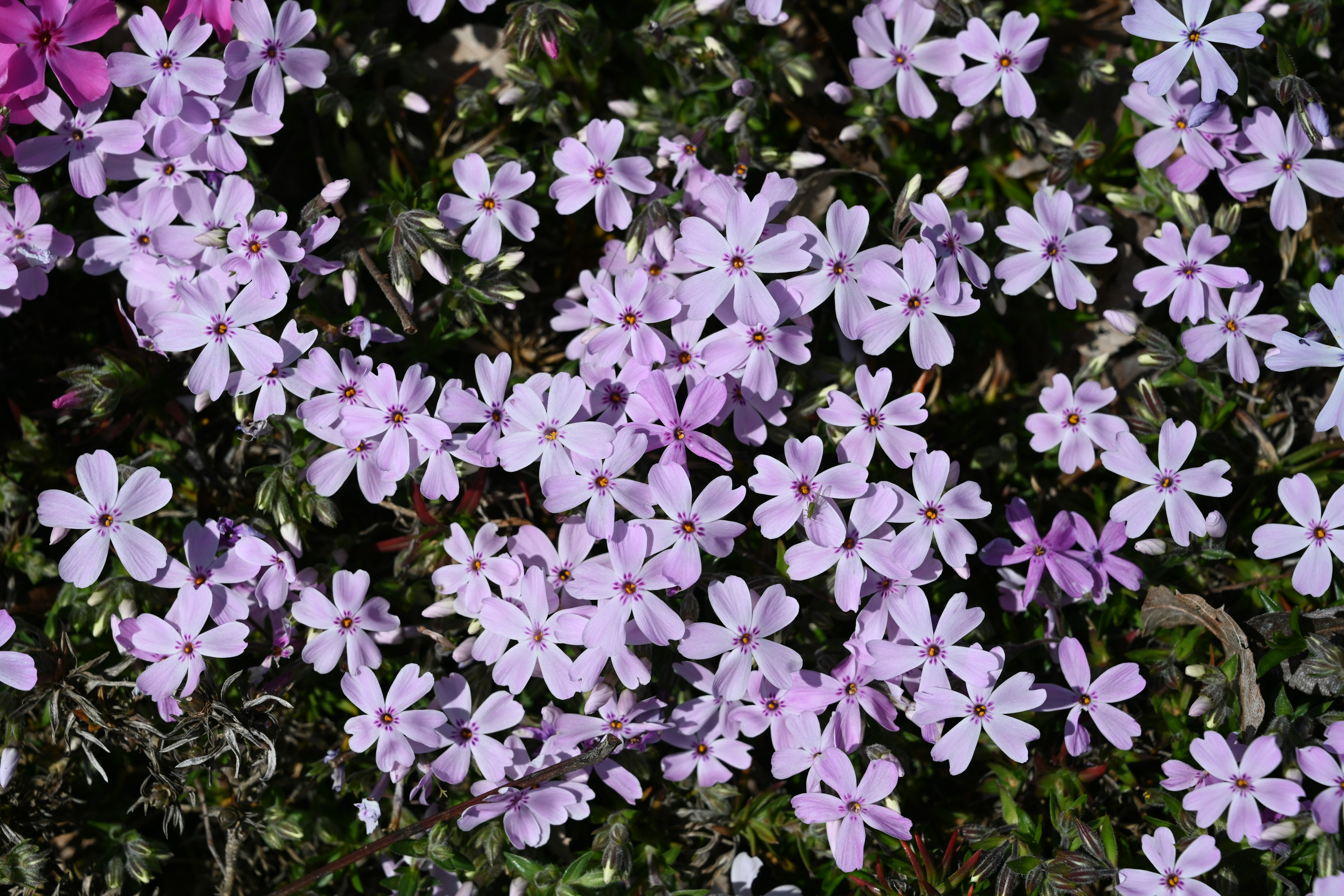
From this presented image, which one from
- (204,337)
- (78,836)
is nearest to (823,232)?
(204,337)

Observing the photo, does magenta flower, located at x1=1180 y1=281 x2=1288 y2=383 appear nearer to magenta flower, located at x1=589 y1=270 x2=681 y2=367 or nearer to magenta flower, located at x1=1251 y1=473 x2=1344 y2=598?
magenta flower, located at x1=1251 y1=473 x2=1344 y2=598

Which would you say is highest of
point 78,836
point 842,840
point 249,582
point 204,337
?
point 204,337

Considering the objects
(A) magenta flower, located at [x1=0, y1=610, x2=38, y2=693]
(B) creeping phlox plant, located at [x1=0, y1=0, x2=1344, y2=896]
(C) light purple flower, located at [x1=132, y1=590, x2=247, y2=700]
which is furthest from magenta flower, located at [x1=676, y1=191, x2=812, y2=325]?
(A) magenta flower, located at [x1=0, y1=610, x2=38, y2=693]

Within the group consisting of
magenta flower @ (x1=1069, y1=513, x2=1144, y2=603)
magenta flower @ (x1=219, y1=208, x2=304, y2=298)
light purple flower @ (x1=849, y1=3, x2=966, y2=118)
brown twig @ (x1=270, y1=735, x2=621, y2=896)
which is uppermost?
light purple flower @ (x1=849, y1=3, x2=966, y2=118)

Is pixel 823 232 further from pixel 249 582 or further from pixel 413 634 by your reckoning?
pixel 249 582

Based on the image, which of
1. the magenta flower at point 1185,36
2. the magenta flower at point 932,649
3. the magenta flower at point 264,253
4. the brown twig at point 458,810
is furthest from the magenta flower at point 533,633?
the magenta flower at point 1185,36

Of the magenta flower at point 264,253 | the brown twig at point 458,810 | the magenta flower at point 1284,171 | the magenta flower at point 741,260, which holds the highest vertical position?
the magenta flower at point 1284,171

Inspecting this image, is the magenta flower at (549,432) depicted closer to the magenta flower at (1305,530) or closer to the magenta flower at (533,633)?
the magenta flower at (533,633)
